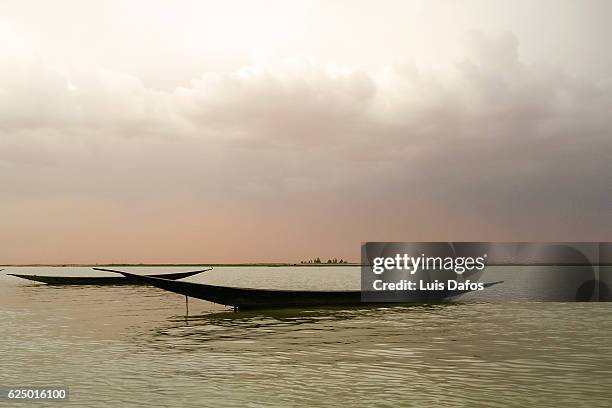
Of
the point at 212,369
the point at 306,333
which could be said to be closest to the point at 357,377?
→ the point at 212,369

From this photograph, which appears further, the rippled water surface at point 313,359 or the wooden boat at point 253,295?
the wooden boat at point 253,295

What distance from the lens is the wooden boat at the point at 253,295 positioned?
21047 mm

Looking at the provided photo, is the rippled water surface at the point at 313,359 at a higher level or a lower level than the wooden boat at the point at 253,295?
lower

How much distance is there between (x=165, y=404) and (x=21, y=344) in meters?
7.20

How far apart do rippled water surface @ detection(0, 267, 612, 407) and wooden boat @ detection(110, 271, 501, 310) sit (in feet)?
3.03

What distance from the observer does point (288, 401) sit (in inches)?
337

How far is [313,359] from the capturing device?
38.4ft

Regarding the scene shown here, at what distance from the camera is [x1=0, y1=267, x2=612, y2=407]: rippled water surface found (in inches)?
349

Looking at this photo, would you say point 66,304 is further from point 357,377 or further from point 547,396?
point 547,396

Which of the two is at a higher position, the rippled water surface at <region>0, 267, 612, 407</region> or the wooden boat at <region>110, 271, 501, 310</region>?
the wooden boat at <region>110, 271, 501, 310</region>

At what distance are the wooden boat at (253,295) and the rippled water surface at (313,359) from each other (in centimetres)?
92

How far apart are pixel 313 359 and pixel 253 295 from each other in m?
10.5

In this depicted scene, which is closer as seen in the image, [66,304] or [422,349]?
[422,349]

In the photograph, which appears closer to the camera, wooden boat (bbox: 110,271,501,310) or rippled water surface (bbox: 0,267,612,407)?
rippled water surface (bbox: 0,267,612,407)
